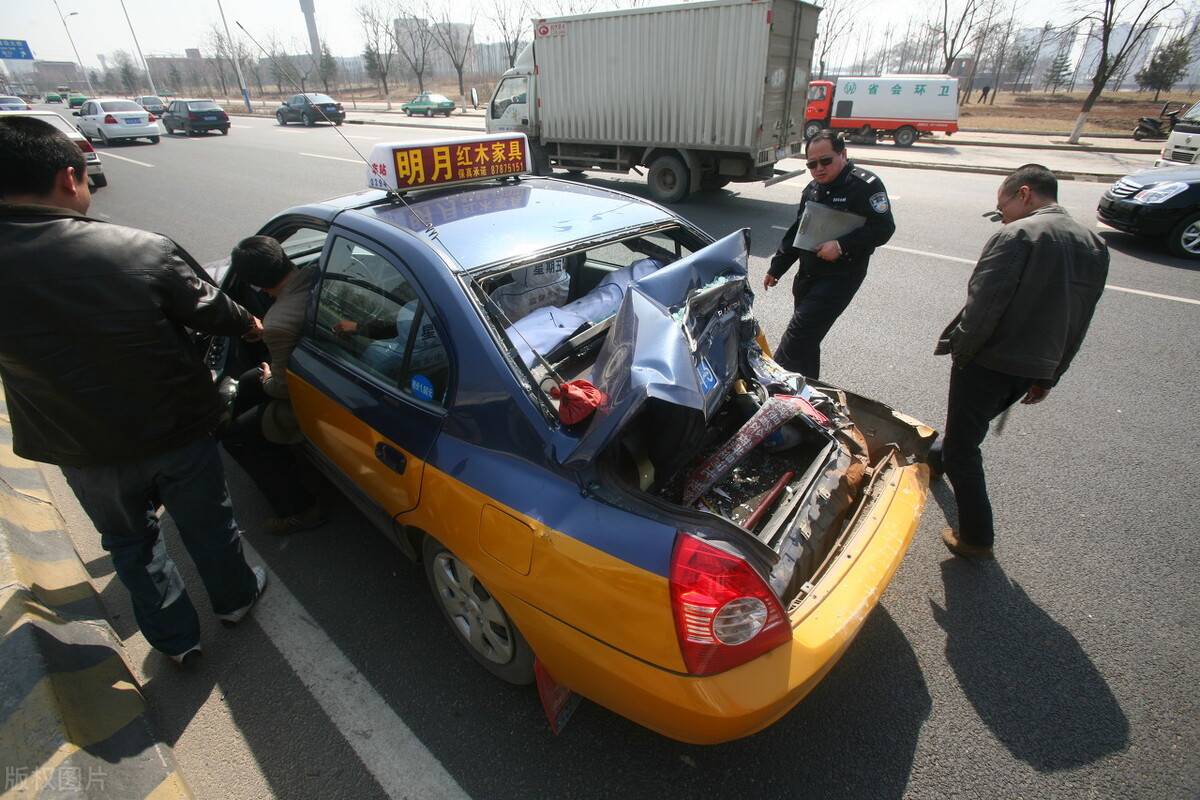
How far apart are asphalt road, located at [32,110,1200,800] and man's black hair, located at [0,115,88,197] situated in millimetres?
1785

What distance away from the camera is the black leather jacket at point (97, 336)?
5.77 feet

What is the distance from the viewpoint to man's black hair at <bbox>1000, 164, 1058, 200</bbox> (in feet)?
8.09

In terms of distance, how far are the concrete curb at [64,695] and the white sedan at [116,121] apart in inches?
969

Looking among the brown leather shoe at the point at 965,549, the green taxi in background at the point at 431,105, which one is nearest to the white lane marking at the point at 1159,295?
the brown leather shoe at the point at 965,549

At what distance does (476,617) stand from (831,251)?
8.93ft

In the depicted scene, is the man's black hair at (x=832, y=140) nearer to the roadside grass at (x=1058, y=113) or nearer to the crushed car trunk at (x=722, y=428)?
the crushed car trunk at (x=722, y=428)

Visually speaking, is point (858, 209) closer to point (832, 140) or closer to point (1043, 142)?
point (832, 140)

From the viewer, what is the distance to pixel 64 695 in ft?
6.14

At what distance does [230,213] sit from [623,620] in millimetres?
10776

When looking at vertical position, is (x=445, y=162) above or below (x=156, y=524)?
above

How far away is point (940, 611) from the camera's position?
2484 mm

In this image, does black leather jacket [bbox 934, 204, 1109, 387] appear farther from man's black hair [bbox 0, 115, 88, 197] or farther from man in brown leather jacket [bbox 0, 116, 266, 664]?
man's black hair [bbox 0, 115, 88, 197]

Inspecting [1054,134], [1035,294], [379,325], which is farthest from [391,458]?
[1054,134]

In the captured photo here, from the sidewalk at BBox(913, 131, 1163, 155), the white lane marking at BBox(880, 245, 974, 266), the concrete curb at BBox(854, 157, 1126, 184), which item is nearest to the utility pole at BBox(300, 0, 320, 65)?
the white lane marking at BBox(880, 245, 974, 266)
